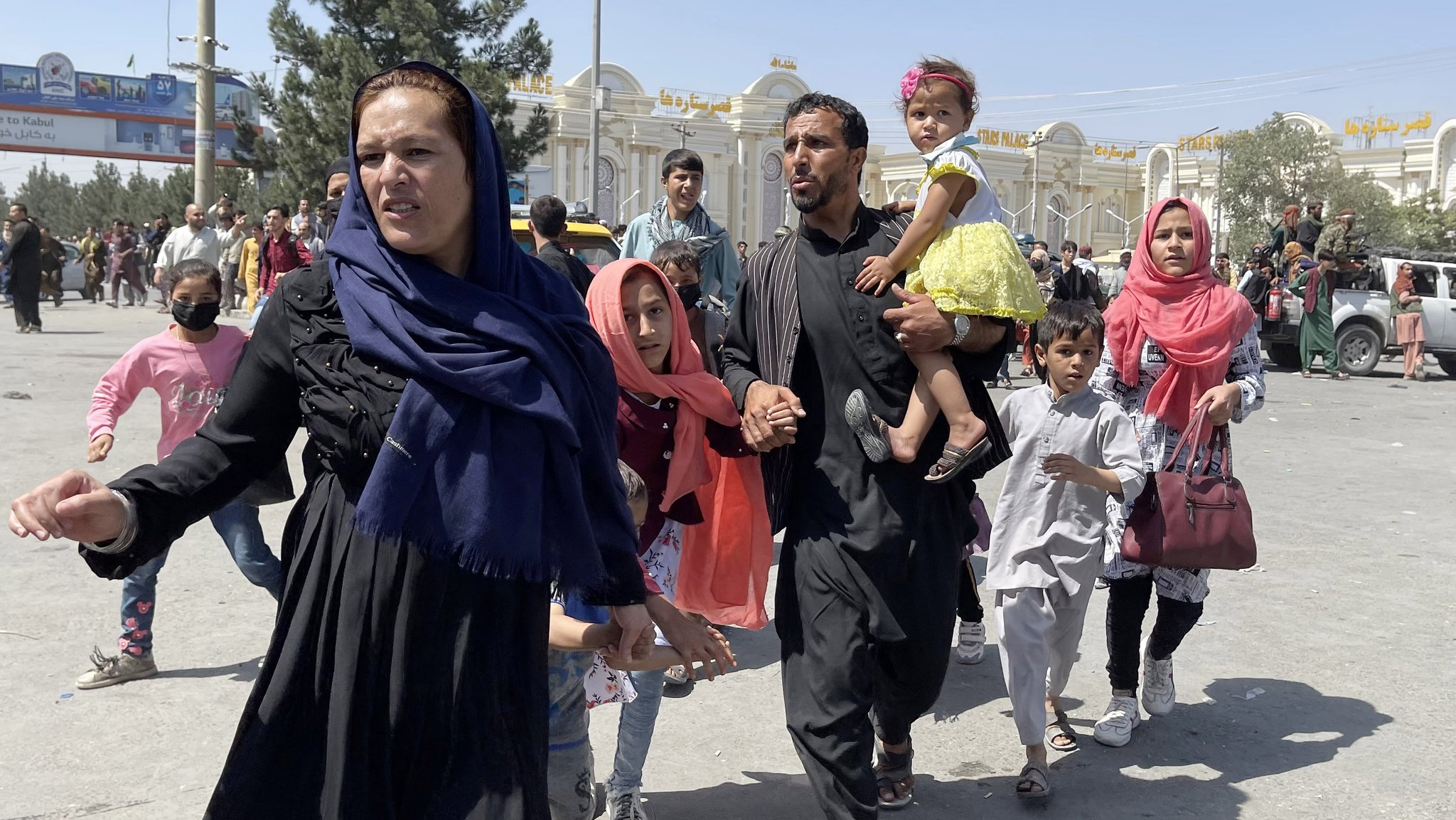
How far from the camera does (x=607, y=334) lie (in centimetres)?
360

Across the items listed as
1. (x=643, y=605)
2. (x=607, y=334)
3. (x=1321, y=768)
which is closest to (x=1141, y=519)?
(x=1321, y=768)

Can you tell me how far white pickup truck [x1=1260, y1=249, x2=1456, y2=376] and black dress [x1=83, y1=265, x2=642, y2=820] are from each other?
61.6 ft

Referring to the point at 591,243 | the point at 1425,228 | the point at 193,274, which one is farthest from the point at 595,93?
the point at 1425,228

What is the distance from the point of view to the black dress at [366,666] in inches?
83.0

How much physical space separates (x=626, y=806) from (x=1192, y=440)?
2378 millimetres

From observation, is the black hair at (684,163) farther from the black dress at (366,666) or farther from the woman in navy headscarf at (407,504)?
the black dress at (366,666)

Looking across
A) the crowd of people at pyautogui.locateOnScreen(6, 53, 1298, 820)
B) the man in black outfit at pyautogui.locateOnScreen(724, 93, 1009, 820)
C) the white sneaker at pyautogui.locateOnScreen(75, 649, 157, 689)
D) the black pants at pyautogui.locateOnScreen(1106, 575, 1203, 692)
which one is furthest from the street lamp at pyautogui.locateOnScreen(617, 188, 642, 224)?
the man in black outfit at pyautogui.locateOnScreen(724, 93, 1009, 820)

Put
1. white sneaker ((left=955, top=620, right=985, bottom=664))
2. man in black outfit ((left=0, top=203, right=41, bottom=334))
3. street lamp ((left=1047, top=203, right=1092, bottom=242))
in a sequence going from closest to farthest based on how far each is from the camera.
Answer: white sneaker ((left=955, top=620, right=985, bottom=664))
man in black outfit ((left=0, top=203, right=41, bottom=334))
street lamp ((left=1047, top=203, right=1092, bottom=242))

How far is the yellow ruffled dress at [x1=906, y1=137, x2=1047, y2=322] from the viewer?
346cm

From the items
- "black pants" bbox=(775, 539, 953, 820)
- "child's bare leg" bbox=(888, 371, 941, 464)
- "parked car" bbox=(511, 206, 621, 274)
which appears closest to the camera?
"black pants" bbox=(775, 539, 953, 820)

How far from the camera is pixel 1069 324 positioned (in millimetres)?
4156

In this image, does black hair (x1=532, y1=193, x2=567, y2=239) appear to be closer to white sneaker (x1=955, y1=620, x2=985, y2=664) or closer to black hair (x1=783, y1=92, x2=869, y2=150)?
white sneaker (x1=955, y1=620, x2=985, y2=664)

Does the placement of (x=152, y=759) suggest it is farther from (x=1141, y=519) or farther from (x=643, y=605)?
(x=1141, y=519)

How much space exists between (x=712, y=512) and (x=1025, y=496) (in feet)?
3.61
